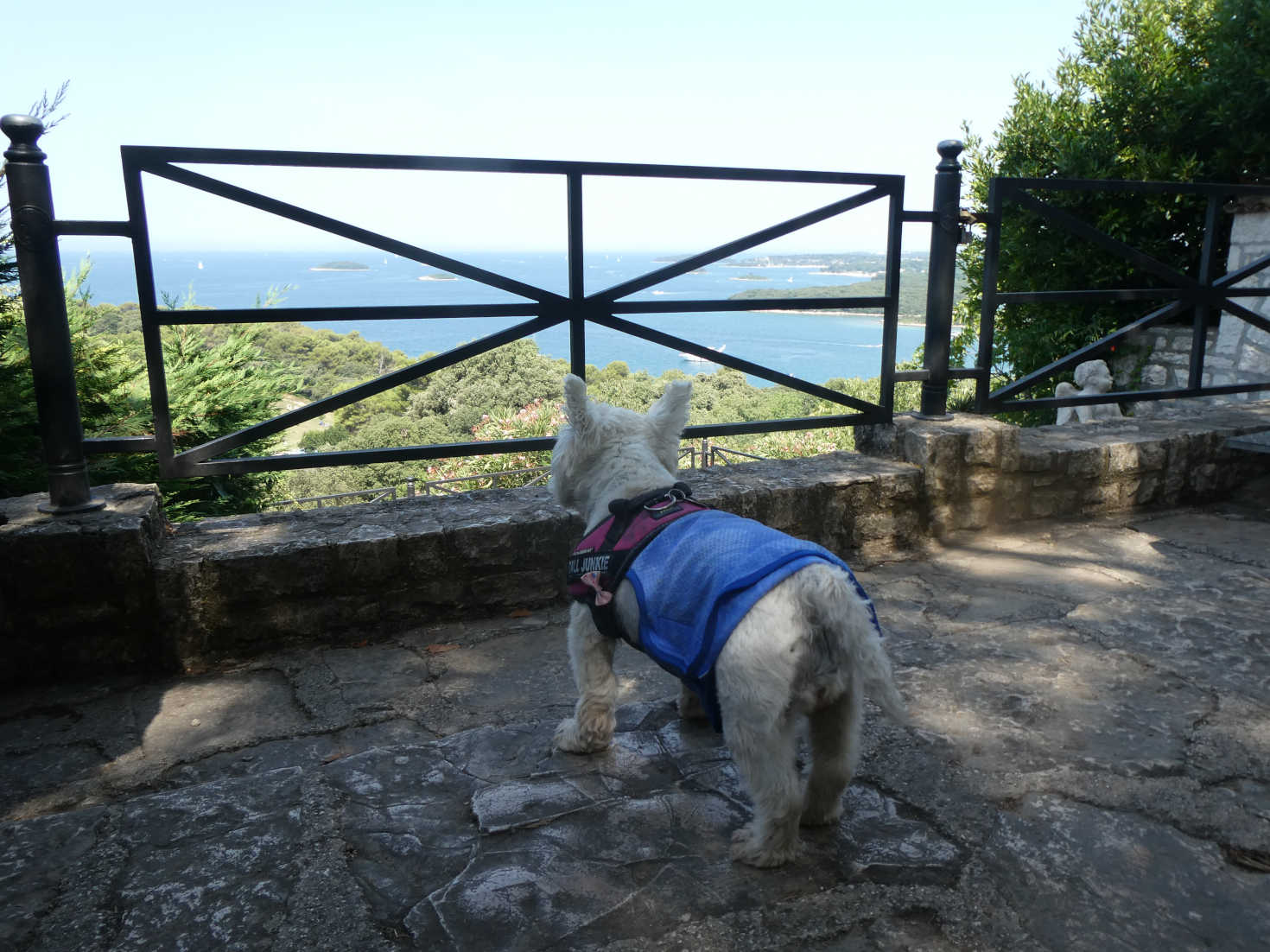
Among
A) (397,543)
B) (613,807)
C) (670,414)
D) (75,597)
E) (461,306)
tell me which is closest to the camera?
(613,807)

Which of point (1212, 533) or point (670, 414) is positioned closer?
point (670, 414)

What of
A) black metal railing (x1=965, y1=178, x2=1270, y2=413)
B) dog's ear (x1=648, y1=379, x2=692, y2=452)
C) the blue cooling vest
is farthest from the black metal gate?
the blue cooling vest

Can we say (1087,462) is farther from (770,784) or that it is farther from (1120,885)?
(770,784)

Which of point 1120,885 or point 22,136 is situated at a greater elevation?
point 22,136

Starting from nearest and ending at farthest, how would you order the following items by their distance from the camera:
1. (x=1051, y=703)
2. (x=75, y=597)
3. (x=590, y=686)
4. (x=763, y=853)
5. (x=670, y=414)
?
(x=763, y=853) < (x=590, y=686) < (x=670, y=414) < (x=1051, y=703) < (x=75, y=597)

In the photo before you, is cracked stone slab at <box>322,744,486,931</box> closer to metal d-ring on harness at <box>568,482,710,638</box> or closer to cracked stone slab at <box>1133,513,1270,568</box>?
metal d-ring on harness at <box>568,482,710,638</box>

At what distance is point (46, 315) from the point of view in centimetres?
288

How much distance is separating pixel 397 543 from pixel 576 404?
1.17 metres

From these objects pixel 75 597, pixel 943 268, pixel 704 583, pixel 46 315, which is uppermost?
pixel 943 268

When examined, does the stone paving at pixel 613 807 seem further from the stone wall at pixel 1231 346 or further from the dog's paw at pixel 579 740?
the stone wall at pixel 1231 346

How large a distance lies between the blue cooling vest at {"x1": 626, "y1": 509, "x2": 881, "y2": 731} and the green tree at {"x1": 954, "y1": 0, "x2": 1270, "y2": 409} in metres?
6.80

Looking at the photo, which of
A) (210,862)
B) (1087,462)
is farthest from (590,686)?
(1087,462)

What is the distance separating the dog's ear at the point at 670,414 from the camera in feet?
8.16

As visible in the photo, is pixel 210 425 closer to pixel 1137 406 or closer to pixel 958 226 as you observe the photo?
pixel 958 226
